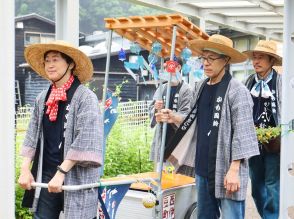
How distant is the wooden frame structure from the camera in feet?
14.2

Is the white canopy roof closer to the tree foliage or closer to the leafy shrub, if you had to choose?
the tree foliage

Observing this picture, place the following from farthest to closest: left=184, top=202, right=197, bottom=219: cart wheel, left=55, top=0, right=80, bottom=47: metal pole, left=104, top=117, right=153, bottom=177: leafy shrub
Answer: left=104, top=117, right=153, bottom=177: leafy shrub < left=55, top=0, right=80, bottom=47: metal pole < left=184, top=202, right=197, bottom=219: cart wheel

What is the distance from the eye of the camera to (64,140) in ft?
11.5

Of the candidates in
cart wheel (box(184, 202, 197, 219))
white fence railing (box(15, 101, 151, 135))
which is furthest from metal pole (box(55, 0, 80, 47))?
cart wheel (box(184, 202, 197, 219))

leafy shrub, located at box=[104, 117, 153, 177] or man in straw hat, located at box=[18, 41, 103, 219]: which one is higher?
man in straw hat, located at box=[18, 41, 103, 219]

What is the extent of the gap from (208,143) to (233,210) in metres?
0.52

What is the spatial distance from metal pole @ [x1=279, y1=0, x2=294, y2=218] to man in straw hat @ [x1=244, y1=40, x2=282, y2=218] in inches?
53.0

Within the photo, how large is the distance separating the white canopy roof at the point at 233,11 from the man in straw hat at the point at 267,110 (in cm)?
223

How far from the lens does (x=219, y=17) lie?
29.2 feet

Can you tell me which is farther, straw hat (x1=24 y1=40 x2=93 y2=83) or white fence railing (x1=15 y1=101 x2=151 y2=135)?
white fence railing (x1=15 y1=101 x2=151 y2=135)

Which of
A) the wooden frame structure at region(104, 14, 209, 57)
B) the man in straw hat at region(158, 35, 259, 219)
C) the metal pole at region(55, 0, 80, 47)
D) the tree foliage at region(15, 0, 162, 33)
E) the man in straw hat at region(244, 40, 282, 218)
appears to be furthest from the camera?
the metal pole at region(55, 0, 80, 47)

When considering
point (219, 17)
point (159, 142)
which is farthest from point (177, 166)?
point (219, 17)

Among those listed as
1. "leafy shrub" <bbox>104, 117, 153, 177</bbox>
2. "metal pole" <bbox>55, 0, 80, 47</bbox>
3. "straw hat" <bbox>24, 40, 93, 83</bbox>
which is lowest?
"leafy shrub" <bbox>104, 117, 153, 177</bbox>
